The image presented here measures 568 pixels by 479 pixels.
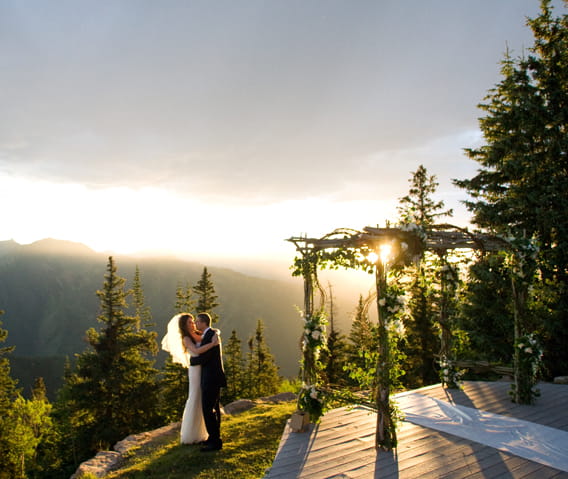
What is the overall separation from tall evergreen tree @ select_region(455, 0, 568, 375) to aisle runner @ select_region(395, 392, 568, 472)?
23.8 feet

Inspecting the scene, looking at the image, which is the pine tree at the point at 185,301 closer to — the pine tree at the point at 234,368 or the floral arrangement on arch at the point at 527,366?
the pine tree at the point at 234,368

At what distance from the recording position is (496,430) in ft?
19.7

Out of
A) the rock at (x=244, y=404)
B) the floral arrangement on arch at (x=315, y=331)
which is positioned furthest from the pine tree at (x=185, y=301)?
the floral arrangement on arch at (x=315, y=331)

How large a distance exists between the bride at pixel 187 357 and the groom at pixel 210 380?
135 mm

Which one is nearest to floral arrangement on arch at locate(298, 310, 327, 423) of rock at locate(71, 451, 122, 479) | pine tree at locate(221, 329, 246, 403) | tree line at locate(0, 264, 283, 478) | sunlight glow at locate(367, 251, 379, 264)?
sunlight glow at locate(367, 251, 379, 264)

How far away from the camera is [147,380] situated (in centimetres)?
2623

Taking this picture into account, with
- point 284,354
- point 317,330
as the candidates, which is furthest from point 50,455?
point 284,354

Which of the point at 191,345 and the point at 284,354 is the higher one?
the point at 191,345

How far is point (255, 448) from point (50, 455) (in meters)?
37.3

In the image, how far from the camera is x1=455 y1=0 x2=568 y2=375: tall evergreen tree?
40.0 feet

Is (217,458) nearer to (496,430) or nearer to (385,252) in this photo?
(385,252)

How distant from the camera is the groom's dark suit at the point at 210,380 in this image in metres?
6.53

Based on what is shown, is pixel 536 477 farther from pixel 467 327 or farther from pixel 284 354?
pixel 284 354

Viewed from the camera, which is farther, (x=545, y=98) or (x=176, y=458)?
(x=545, y=98)
